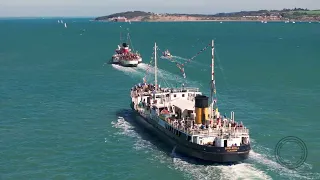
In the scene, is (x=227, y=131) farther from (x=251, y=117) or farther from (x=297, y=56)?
(x=297, y=56)

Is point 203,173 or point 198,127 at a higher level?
point 198,127

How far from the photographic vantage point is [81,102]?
93.2 meters

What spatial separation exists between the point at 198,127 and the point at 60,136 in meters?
22.6

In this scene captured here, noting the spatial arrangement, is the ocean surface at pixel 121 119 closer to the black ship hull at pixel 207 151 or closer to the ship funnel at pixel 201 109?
the black ship hull at pixel 207 151

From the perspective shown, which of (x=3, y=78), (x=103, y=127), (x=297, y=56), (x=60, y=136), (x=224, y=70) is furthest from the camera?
(x=297, y=56)

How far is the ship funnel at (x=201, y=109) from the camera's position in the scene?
61375 millimetres

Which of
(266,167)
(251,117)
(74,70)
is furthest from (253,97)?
(74,70)

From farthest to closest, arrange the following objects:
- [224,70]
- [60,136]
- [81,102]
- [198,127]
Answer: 1. [224,70]
2. [81,102]
3. [60,136]
4. [198,127]

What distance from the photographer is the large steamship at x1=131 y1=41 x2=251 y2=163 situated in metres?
56.9

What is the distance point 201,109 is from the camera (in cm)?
6156

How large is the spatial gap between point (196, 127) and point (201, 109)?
2.84m

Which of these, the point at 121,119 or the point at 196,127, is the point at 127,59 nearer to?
the point at 121,119

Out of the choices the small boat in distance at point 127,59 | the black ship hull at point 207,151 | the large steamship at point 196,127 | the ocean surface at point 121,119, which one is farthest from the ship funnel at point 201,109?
the small boat in distance at point 127,59

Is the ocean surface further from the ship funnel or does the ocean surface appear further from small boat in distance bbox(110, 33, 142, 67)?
the ship funnel
